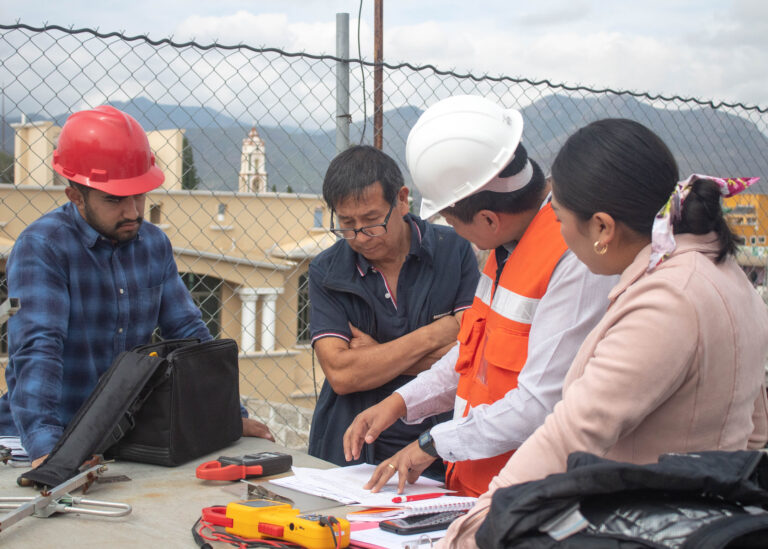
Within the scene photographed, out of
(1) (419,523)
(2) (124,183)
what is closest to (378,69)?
(2) (124,183)

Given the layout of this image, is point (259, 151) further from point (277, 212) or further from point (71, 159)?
point (277, 212)

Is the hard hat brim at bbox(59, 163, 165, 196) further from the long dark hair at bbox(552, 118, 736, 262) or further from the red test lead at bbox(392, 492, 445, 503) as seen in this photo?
the long dark hair at bbox(552, 118, 736, 262)

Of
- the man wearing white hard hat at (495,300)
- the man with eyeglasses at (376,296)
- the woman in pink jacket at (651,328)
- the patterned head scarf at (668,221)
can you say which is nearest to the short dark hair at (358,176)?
the man with eyeglasses at (376,296)

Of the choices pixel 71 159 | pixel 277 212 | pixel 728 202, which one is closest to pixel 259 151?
pixel 71 159

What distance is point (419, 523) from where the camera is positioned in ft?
5.46

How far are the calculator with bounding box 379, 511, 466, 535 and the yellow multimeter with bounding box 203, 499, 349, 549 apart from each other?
12cm

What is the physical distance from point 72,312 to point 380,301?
3.45ft

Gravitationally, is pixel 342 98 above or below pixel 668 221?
above

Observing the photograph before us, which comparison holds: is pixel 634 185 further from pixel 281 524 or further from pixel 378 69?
pixel 378 69

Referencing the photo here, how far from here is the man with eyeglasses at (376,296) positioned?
104 inches

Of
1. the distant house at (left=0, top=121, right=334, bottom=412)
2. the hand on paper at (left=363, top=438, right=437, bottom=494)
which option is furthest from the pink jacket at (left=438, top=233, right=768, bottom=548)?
the distant house at (left=0, top=121, right=334, bottom=412)

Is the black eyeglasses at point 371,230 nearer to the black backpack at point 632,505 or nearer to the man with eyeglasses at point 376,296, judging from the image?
the man with eyeglasses at point 376,296

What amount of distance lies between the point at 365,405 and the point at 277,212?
17.3m

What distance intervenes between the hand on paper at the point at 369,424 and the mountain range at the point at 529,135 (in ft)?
6.19
